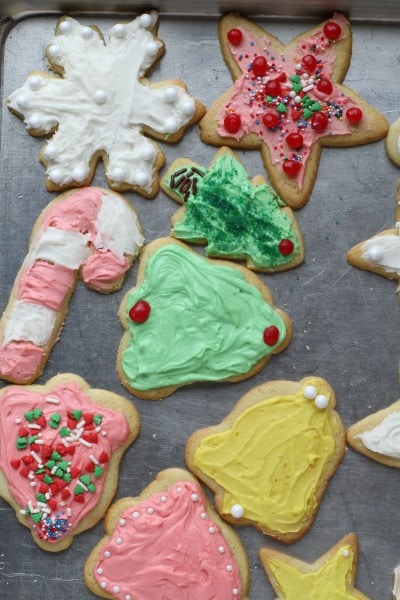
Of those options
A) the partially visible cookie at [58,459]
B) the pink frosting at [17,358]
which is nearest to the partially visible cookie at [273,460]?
the partially visible cookie at [58,459]

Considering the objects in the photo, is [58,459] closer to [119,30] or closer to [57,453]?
[57,453]

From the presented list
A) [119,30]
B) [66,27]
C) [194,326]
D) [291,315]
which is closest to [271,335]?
[291,315]

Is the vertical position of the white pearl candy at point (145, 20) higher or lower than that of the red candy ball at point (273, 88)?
higher

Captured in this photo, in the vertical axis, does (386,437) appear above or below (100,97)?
below

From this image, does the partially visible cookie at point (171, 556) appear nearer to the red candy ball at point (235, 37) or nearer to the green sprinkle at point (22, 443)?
the green sprinkle at point (22, 443)

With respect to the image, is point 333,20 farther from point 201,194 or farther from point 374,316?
point 374,316

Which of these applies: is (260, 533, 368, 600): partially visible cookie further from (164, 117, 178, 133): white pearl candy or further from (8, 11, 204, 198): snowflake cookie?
(164, 117, 178, 133): white pearl candy

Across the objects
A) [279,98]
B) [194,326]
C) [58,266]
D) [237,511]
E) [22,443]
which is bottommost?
[237,511]

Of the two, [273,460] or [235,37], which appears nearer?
[273,460]
